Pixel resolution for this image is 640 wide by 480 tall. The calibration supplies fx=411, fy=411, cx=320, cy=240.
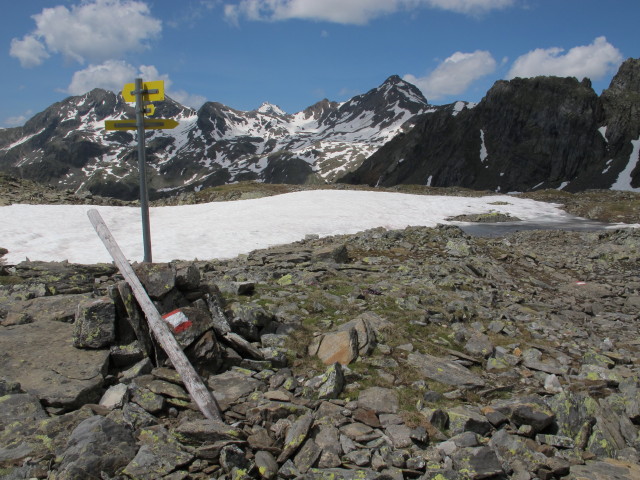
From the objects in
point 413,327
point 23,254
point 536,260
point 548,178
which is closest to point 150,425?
point 413,327

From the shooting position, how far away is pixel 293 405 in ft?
21.7

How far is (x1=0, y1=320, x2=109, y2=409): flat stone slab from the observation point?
6441 mm

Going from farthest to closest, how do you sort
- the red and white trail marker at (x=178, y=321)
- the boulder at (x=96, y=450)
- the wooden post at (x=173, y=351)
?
the red and white trail marker at (x=178, y=321) < the wooden post at (x=173, y=351) < the boulder at (x=96, y=450)

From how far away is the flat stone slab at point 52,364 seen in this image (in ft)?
21.1

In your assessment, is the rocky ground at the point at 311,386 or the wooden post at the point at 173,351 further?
the wooden post at the point at 173,351

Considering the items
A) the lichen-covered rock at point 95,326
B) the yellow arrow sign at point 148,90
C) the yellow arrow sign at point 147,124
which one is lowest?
the lichen-covered rock at point 95,326

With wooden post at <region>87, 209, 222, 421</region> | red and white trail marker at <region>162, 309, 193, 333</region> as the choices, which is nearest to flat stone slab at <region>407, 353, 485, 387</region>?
wooden post at <region>87, 209, 222, 421</region>

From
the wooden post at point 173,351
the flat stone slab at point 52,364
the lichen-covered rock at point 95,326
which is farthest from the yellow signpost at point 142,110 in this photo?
the flat stone slab at point 52,364

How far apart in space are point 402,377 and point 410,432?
195cm

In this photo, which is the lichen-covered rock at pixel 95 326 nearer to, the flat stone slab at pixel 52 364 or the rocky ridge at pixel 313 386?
the rocky ridge at pixel 313 386

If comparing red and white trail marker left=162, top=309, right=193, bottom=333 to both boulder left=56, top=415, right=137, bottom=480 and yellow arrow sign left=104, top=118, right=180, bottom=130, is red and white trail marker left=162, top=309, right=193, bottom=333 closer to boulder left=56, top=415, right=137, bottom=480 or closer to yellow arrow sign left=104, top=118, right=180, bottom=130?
boulder left=56, top=415, right=137, bottom=480

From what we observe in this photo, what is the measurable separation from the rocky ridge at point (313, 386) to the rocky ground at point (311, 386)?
27 mm

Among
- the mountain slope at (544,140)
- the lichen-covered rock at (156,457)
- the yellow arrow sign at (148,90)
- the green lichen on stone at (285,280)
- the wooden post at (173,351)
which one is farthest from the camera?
the mountain slope at (544,140)

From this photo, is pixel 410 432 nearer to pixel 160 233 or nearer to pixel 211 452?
pixel 211 452
